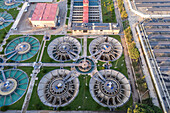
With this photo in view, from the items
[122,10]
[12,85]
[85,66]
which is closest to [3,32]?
[12,85]

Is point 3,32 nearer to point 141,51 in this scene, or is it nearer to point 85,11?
point 85,11

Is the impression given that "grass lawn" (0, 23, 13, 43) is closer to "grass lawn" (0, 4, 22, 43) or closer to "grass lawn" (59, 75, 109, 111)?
"grass lawn" (0, 4, 22, 43)

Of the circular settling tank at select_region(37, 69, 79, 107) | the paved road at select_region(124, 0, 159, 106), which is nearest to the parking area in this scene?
the circular settling tank at select_region(37, 69, 79, 107)

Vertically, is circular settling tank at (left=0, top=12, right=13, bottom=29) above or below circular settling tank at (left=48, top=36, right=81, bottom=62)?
above

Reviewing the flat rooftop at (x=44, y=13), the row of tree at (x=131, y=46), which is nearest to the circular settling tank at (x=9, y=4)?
the flat rooftop at (x=44, y=13)

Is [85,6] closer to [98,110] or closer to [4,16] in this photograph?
[4,16]

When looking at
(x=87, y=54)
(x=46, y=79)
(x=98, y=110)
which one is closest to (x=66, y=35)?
(x=87, y=54)
